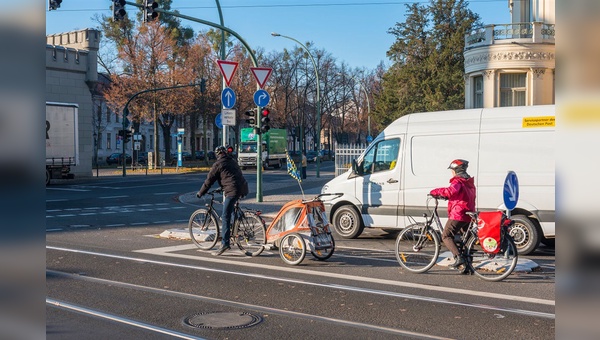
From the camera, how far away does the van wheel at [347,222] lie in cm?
1444

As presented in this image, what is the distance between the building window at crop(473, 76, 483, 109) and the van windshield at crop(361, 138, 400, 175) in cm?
2193

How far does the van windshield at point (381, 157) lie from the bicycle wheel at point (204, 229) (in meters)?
3.81

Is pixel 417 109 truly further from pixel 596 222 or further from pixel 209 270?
pixel 596 222

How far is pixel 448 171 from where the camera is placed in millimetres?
13398

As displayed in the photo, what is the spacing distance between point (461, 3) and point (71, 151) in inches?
1092

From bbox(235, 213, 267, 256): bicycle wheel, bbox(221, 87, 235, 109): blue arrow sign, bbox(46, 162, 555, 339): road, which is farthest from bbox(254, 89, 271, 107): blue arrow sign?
bbox(235, 213, 267, 256): bicycle wheel

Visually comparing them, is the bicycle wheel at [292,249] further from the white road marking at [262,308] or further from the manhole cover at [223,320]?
the manhole cover at [223,320]

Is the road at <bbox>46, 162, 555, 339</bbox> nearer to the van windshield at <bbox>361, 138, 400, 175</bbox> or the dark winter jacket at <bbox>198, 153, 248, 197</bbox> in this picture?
the dark winter jacket at <bbox>198, 153, 248, 197</bbox>

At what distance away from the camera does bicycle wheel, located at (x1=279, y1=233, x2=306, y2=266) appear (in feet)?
35.6

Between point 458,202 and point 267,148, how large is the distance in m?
52.6

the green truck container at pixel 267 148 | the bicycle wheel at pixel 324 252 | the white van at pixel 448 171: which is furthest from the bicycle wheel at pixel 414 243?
the green truck container at pixel 267 148

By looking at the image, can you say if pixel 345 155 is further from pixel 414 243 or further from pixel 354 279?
pixel 354 279

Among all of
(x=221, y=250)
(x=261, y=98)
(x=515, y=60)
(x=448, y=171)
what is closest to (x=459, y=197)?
(x=448, y=171)

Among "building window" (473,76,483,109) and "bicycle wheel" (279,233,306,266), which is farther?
"building window" (473,76,483,109)
